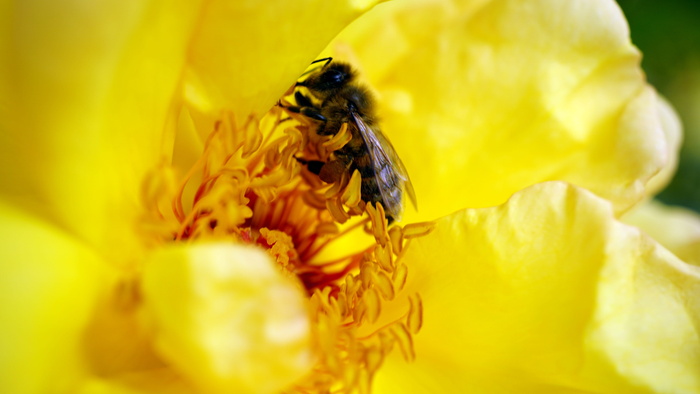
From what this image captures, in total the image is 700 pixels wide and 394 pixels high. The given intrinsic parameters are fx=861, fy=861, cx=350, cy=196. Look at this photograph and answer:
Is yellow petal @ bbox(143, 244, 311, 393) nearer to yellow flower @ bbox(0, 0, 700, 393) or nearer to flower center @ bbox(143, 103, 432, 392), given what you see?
yellow flower @ bbox(0, 0, 700, 393)

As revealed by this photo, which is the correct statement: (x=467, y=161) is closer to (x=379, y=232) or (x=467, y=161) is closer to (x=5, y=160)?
(x=379, y=232)

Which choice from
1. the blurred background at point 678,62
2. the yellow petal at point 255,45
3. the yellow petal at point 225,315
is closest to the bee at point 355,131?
the yellow petal at point 255,45

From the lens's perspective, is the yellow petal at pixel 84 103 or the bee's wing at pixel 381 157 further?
the bee's wing at pixel 381 157

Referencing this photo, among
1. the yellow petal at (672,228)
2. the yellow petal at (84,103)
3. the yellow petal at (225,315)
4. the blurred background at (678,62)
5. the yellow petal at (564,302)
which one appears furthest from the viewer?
the blurred background at (678,62)

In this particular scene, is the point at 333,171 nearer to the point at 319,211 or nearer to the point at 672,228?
the point at 319,211

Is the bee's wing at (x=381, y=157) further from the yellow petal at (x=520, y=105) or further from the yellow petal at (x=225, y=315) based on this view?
the yellow petal at (x=225, y=315)

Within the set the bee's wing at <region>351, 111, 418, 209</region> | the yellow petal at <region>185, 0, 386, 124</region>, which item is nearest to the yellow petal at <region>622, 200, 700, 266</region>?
the bee's wing at <region>351, 111, 418, 209</region>
